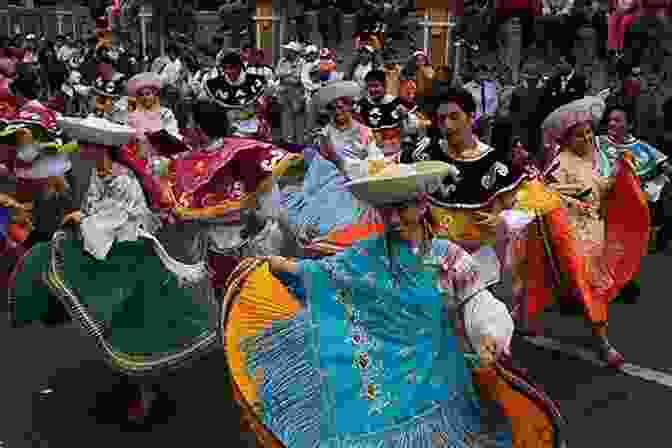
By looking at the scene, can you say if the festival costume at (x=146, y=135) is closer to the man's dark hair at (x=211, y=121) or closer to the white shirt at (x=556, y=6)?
the man's dark hair at (x=211, y=121)

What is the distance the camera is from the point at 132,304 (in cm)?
452

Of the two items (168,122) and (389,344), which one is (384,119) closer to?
(168,122)

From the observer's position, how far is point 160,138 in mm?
6371

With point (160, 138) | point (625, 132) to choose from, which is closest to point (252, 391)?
point (160, 138)

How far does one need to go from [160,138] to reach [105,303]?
217 centimetres

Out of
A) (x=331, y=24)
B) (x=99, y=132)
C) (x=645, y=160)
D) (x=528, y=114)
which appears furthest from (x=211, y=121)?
(x=331, y=24)

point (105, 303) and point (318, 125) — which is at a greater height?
point (318, 125)

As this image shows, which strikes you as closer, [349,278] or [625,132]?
[349,278]

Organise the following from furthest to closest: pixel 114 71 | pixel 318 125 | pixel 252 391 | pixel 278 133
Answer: pixel 278 133, pixel 114 71, pixel 318 125, pixel 252 391

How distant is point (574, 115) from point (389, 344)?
2.68 metres

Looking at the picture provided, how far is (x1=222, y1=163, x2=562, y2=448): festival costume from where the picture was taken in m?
3.13

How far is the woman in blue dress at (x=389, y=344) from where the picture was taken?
3.13m

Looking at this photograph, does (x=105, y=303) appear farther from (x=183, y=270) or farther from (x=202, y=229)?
(x=202, y=229)

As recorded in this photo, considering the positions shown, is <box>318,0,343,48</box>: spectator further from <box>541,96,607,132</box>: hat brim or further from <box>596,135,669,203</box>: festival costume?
<box>541,96,607,132</box>: hat brim
